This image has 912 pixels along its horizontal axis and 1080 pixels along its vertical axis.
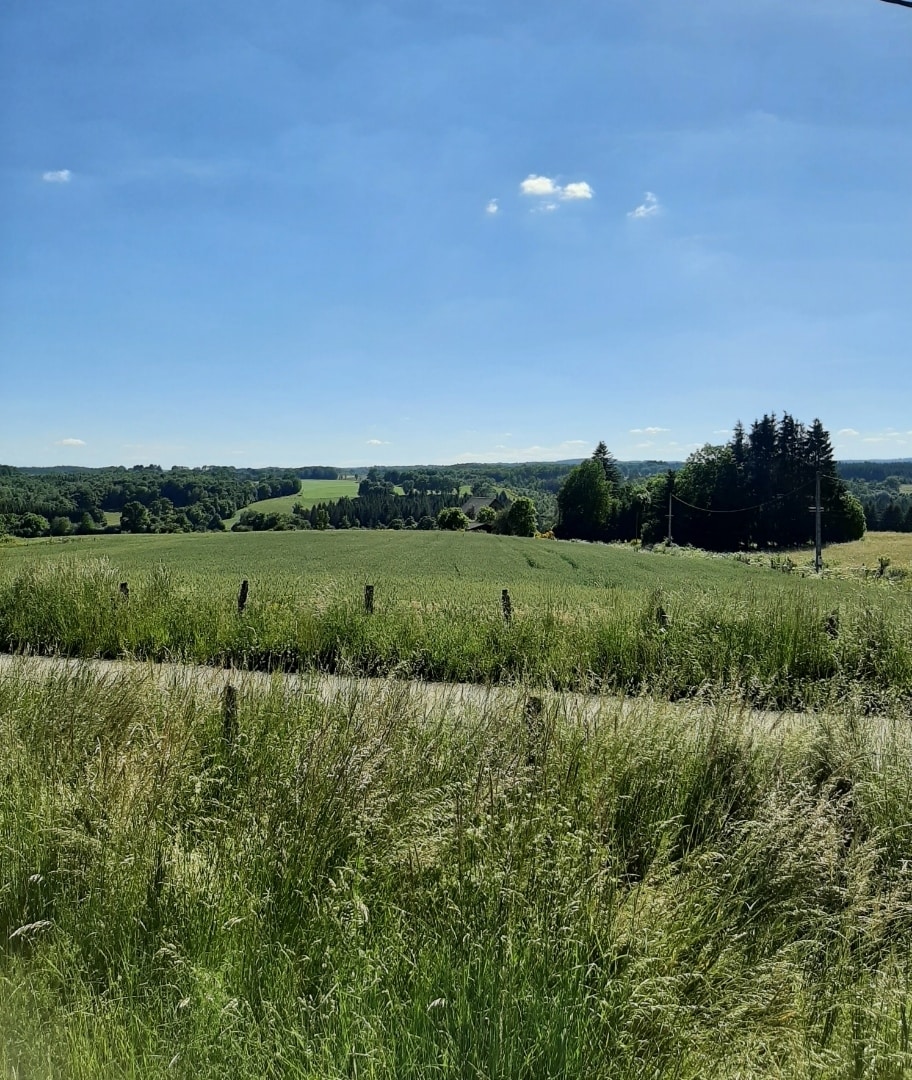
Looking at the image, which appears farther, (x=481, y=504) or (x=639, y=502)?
(x=481, y=504)

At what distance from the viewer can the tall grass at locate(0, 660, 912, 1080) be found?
233cm

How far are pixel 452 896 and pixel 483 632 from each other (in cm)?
798

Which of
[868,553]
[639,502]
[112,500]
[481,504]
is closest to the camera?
[868,553]

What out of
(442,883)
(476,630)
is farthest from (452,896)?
(476,630)

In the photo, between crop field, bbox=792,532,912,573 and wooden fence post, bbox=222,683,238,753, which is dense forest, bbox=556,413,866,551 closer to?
crop field, bbox=792,532,912,573

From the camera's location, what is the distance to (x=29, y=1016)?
2.44 m

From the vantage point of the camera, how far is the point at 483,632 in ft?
36.2

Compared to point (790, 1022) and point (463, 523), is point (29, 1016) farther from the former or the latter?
point (463, 523)

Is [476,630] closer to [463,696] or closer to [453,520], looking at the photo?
[463,696]

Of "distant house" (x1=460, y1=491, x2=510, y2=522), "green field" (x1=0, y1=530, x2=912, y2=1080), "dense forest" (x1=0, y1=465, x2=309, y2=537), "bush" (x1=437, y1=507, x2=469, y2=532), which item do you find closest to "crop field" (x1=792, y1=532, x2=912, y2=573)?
"bush" (x1=437, y1=507, x2=469, y2=532)

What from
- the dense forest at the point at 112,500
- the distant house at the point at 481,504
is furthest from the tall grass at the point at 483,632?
the distant house at the point at 481,504

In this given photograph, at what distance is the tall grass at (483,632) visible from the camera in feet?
31.5

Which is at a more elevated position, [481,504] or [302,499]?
[302,499]

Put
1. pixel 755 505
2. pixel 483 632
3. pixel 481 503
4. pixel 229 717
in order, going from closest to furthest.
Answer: pixel 229 717 < pixel 483 632 < pixel 755 505 < pixel 481 503
